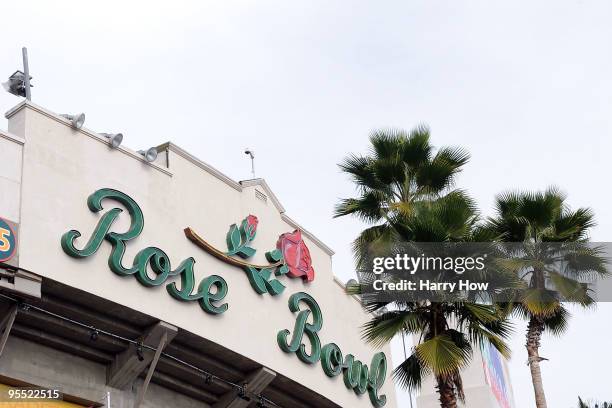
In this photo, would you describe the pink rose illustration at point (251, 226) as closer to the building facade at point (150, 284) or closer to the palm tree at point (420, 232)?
the building facade at point (150, 284)

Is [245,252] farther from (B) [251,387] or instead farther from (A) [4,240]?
(A) [4,240]

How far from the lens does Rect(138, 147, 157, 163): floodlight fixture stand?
26438 mm

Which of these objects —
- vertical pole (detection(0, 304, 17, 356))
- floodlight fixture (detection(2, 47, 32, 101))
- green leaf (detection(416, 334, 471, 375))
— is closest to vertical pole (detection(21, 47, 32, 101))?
floodlight fixture (detection(2, 47, 32, 101))

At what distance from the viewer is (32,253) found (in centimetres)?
2264

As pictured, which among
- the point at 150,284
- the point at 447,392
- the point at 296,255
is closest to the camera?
the point at 447,392

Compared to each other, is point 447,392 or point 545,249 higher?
point 545,249

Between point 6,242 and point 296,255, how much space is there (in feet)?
36.8

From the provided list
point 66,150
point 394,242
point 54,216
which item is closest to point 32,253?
point 54,216

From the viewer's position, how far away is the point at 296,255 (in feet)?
104

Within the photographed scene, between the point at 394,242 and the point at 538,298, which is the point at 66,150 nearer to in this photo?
the point at 394,242

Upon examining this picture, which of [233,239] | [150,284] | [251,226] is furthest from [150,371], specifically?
[251,226]

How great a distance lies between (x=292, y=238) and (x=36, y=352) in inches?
389

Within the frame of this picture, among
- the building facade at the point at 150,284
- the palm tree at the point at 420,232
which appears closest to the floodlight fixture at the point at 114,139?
the building facade at the point at 150,284

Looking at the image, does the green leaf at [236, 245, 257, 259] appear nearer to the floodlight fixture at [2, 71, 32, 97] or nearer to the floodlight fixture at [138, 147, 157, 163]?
the floodlight fixture at [138, 147, 157, 163]
